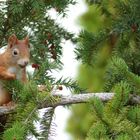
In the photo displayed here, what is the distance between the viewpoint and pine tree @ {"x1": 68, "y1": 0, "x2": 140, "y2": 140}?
2.05 metres

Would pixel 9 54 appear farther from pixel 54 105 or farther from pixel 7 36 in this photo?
pixel 54 105

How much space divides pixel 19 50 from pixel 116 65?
2.51ft

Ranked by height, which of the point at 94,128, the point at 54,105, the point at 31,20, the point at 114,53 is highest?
the point at 31,20

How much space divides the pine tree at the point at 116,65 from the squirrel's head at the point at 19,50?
0.24 metres

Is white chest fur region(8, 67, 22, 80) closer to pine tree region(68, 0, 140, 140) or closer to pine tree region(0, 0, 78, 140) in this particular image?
pine tree region(0, 0, 78, 140)

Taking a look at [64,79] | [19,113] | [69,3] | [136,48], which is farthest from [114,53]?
[19,113]

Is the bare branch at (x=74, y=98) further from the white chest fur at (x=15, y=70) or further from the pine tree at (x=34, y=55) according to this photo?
the white chest fur at (x=15, y=70)

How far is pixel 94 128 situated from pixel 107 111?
9 cm

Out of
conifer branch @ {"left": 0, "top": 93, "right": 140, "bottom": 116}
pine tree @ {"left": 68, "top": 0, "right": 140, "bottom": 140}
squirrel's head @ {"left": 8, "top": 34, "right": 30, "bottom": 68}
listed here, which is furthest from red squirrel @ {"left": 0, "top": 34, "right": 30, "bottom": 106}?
conifer branch @ {"left": 0, "top": 93, "right": 140, "bottom": 116}

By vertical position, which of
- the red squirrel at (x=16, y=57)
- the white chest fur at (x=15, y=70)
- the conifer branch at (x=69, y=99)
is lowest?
the conifer branch at (x=69, y=99)

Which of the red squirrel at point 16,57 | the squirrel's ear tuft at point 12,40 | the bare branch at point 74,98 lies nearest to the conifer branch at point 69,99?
the bare branch at point 74,98

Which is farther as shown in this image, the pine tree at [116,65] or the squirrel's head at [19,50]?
the squirrel's head at [19,50]

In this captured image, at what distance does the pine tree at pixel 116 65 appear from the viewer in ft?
6.73

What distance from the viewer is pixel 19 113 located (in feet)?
7.38
